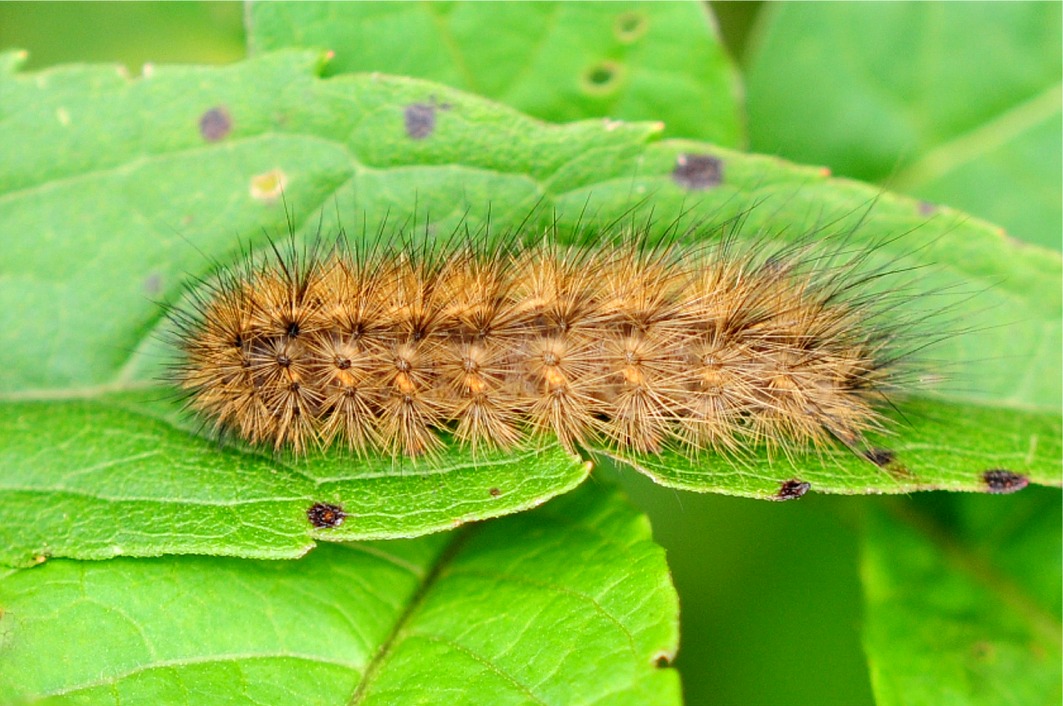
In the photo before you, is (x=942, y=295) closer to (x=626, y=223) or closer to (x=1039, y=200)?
(x=1039, y=200)

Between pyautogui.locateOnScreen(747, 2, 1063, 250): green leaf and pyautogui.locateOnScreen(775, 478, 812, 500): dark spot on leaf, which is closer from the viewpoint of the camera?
pyautogui.locateOnScreen(775, 478, 812, 500): dark spot on leaf

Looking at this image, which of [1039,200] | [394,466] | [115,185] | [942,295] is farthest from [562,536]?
[1039,200]

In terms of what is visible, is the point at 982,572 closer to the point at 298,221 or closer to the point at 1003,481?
the point at 1003,481

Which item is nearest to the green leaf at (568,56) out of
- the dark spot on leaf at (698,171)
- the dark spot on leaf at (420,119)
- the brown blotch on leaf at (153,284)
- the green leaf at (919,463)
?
the dark spot on leaf at (420,119)

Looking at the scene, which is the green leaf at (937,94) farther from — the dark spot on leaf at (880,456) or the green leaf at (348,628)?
the green leaf at (348,628)

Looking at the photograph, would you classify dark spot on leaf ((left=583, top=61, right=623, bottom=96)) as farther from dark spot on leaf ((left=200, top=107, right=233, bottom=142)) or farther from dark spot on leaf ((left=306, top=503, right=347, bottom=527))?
dark spot on leaf ((left=306, top=503, right=347, bottom=527))

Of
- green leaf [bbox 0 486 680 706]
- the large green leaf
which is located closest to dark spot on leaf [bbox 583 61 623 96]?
the large green leaf
